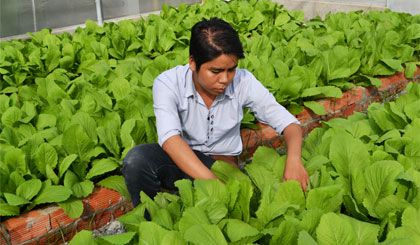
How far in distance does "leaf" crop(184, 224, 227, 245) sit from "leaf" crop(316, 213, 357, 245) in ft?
1.04

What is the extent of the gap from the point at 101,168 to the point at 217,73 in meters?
0.98

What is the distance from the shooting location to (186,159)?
2.06 metres

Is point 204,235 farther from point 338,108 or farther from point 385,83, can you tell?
point 385,83

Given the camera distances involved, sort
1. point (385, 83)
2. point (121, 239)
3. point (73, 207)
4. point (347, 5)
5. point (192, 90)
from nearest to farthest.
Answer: point (121, 239) → point (192, 90) → point (73, 207) → point (385, 83) → point (347, 5)

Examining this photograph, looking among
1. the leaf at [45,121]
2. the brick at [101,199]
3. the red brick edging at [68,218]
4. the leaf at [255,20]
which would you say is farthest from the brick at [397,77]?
the leaf at [45,121]

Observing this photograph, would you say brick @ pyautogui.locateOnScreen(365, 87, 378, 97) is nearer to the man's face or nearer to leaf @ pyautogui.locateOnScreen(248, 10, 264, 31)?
the man's face

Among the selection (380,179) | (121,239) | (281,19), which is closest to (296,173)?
(380,179)

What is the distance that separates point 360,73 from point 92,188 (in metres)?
2.69

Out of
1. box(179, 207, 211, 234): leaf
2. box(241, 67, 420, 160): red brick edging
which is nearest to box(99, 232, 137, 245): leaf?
box(179, 207, 211, 234): leaf

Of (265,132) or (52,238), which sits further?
(265,132)

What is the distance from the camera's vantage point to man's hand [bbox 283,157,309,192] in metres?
2.05

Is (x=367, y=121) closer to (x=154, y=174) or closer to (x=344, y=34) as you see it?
(x=154, y=174)

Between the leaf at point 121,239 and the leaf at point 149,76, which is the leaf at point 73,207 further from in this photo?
the leaf at point 149,76

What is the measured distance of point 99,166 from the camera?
2693 millimetres
